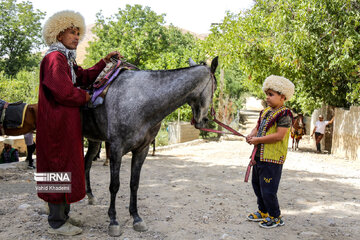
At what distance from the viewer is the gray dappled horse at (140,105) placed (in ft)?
10.8

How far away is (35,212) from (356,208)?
4.84 meters

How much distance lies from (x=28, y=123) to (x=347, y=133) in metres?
11.1

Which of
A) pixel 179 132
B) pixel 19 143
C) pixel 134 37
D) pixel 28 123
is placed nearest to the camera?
pixel 28 123

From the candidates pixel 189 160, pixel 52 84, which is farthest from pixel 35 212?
pixel 189 160

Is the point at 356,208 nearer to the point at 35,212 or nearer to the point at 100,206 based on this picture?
the point at 100,206

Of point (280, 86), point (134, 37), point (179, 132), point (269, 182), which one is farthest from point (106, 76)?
point (134, 37)

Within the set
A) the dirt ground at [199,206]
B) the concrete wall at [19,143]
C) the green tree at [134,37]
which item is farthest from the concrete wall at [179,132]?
the green tree at [134,37]

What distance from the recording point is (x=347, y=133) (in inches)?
432

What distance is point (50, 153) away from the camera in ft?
10.2

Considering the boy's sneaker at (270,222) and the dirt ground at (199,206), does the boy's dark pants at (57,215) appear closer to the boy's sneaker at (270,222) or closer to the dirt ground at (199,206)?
the dirt ground at (199,206)

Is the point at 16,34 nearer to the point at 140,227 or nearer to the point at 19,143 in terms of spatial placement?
the point at 19,143

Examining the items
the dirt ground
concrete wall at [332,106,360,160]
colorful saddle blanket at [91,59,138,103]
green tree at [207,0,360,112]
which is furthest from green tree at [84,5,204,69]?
colorful saddle blanket at [91,59,138,103]

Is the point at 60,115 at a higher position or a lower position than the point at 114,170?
higher

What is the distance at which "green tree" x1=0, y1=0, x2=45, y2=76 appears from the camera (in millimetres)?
37562
